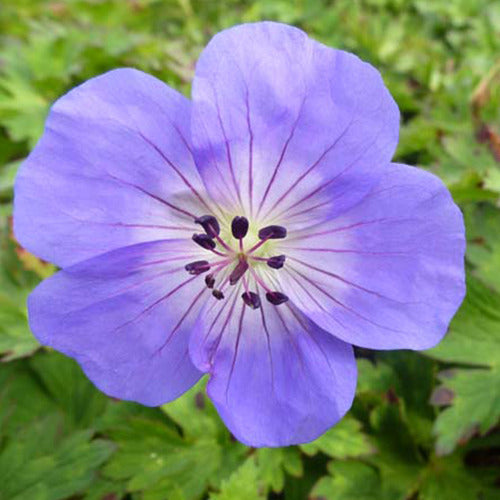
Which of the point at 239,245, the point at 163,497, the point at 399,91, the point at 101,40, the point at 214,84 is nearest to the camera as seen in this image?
the point at 214,84

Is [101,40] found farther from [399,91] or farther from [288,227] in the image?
[288,227]

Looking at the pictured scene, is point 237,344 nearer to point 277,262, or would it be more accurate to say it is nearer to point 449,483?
point 277,262

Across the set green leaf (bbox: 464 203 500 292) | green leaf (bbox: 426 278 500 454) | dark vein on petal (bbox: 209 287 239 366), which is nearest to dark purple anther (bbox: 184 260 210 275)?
dark vein on petal (bbox: 209 287 239 366)


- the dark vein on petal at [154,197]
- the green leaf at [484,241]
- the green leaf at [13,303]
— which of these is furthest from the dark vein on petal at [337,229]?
the green leaf at [13,303]

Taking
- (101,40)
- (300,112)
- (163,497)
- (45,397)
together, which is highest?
(300,112)

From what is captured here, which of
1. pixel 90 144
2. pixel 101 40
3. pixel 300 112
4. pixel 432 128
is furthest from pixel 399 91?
pixel 90 144

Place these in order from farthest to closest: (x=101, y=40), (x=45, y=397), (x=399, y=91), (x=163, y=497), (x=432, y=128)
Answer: (x=101, y=40) < (x=399, y=91) < (x=432, y=128) < (x=45, y=397) < (x=163, y=497)

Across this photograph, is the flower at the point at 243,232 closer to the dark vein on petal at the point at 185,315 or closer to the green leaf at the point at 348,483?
the dark vein on petal at the point at 185,315

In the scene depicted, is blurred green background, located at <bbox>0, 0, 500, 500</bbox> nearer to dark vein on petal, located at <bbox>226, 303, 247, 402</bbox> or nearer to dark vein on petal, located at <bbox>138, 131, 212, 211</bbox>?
dark vein on petal, located at <bbox>226, 303, 247, 402</bbox>
